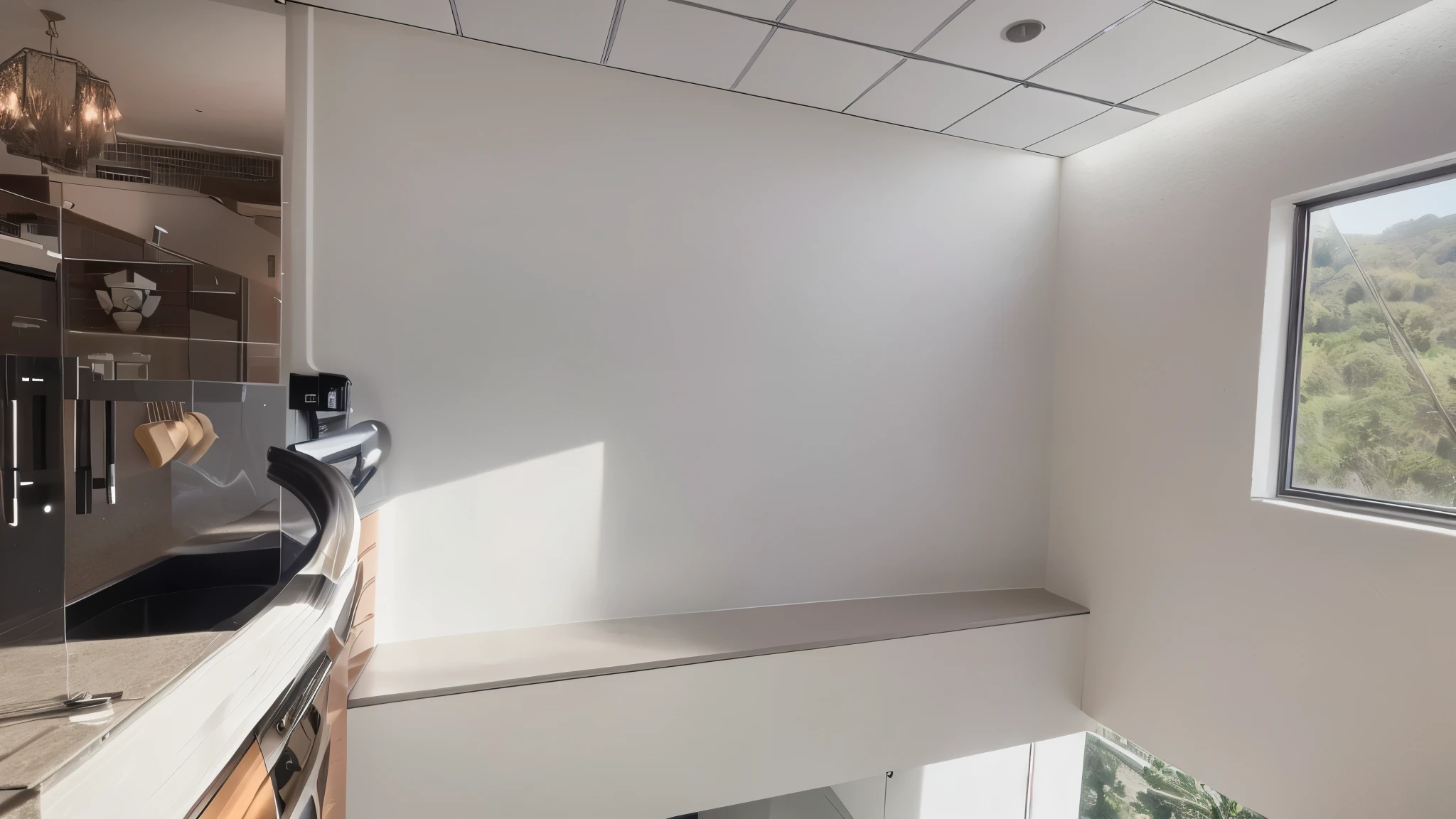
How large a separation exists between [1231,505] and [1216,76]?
1.70 meters

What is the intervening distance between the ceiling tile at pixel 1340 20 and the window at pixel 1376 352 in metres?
0.55

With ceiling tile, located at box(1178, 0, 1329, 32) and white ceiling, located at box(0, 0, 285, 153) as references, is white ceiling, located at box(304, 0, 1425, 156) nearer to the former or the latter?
ceiling tile, located at box(1178, 0, 1329, 32)

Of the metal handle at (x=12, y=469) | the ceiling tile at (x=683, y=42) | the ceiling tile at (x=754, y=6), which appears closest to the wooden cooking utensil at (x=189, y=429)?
the metal handle at (x=12, y=469)

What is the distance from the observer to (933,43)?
7.45ft

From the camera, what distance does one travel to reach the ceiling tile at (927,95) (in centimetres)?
250

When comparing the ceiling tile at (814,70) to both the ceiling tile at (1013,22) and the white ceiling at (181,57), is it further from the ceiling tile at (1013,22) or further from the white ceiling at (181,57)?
the white ceiling at (181,57)

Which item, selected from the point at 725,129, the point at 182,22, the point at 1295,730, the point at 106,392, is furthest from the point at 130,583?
the point at 1295,730

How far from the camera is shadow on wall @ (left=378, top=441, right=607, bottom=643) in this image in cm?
237

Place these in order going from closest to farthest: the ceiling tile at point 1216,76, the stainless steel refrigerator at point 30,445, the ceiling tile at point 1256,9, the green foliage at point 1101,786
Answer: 1. the stainless steel refrigerator at point 30,445
2. the ceiling tile at point 1256,9
3. the ceiling tile at point 1216,76
4. the green foliage at point 1101,786

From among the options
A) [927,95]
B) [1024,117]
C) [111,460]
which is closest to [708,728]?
[111,460]

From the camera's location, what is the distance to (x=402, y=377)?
7.64 feet

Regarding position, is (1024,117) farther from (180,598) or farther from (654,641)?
(180,598)

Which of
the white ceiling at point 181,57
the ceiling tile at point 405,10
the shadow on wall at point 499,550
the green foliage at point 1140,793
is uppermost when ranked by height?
the ceiling tile at point 405,10

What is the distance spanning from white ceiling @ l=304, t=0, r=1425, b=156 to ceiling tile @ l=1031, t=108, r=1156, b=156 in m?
0.04
